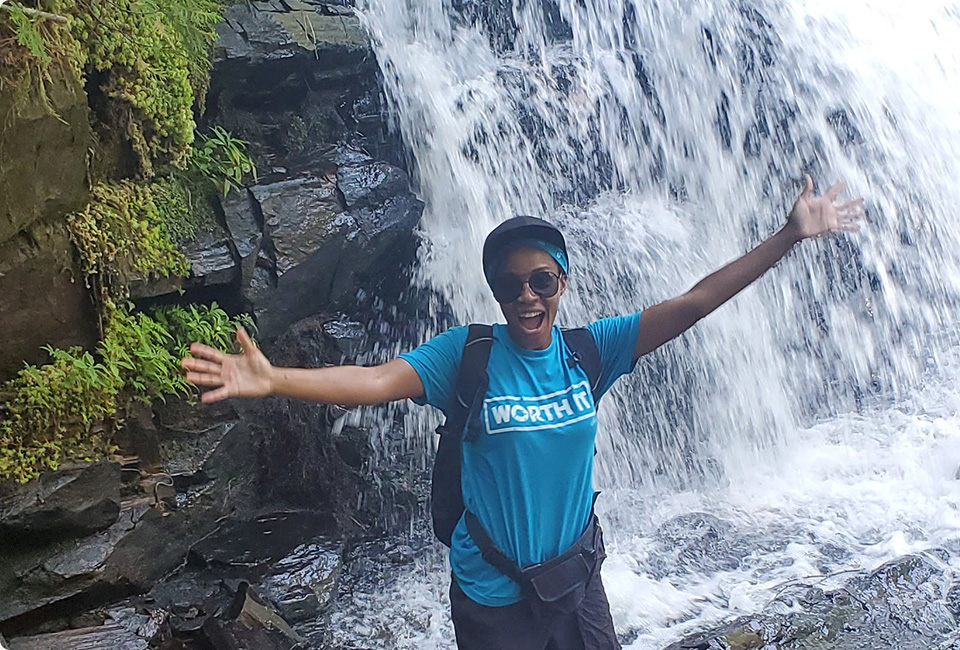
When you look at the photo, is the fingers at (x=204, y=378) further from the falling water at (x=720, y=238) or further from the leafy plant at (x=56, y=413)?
the falling water at (x=720, y=238)

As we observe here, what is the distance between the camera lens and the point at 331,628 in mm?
5395

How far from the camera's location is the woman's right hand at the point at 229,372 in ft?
7.29

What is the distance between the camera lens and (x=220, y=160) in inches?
215

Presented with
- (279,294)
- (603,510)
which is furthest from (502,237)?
(603,510)

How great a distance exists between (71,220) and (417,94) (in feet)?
12.6

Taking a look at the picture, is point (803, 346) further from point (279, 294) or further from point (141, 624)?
point (141, 624)

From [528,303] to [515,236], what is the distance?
228 millimetres

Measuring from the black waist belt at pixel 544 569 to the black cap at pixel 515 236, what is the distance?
33.4 inches

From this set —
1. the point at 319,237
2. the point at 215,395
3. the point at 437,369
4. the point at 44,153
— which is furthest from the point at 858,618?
the point at 44,153

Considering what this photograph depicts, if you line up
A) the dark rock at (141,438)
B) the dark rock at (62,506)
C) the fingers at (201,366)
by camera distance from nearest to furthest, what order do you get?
the fingers at (201,366) < the dark rock at (62,506) < the dark rock at (141,438)

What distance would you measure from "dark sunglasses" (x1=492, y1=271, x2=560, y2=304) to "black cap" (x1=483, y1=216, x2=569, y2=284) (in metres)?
0.06

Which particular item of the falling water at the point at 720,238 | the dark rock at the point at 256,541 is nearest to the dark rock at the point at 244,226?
the dark rock at the point at 256,541

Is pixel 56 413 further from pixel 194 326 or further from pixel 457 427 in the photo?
pixel 457 427

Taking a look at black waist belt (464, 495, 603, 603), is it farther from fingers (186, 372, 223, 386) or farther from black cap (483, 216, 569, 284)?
fingers (186, 372, 223, 386)
